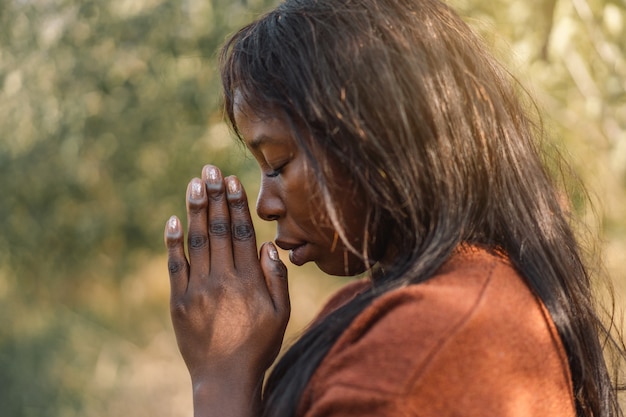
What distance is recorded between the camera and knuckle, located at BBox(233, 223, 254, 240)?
1851 mm

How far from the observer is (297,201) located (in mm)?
1658

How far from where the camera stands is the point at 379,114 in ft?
5.08

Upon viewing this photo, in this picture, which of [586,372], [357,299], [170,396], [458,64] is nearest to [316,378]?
[357,299]

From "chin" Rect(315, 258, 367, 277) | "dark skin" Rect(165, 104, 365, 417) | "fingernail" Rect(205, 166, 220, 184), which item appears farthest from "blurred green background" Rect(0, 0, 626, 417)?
"fingernail" Rect(205, 166, 220, 184)

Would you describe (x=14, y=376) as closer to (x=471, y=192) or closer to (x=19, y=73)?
(x=19, y=73)

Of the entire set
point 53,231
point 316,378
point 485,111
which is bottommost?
point 53,231

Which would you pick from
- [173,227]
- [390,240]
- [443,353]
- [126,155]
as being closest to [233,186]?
[173,227]

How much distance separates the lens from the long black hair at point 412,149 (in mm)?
1538

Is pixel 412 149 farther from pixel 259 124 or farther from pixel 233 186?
pixel 233 186

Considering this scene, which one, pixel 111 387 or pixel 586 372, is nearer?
pixel 586 372

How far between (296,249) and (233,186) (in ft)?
0.74

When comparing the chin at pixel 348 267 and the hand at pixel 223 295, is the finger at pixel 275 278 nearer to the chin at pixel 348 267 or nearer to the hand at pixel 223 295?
the hand at pixel 223 295

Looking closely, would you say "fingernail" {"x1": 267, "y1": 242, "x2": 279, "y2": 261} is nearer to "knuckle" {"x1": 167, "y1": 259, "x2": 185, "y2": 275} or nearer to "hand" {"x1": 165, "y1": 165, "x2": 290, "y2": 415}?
"hand" {"x1": 165, "y1": 165, "x2": 290, "y2": 415}

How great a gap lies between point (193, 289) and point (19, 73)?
137 inches
